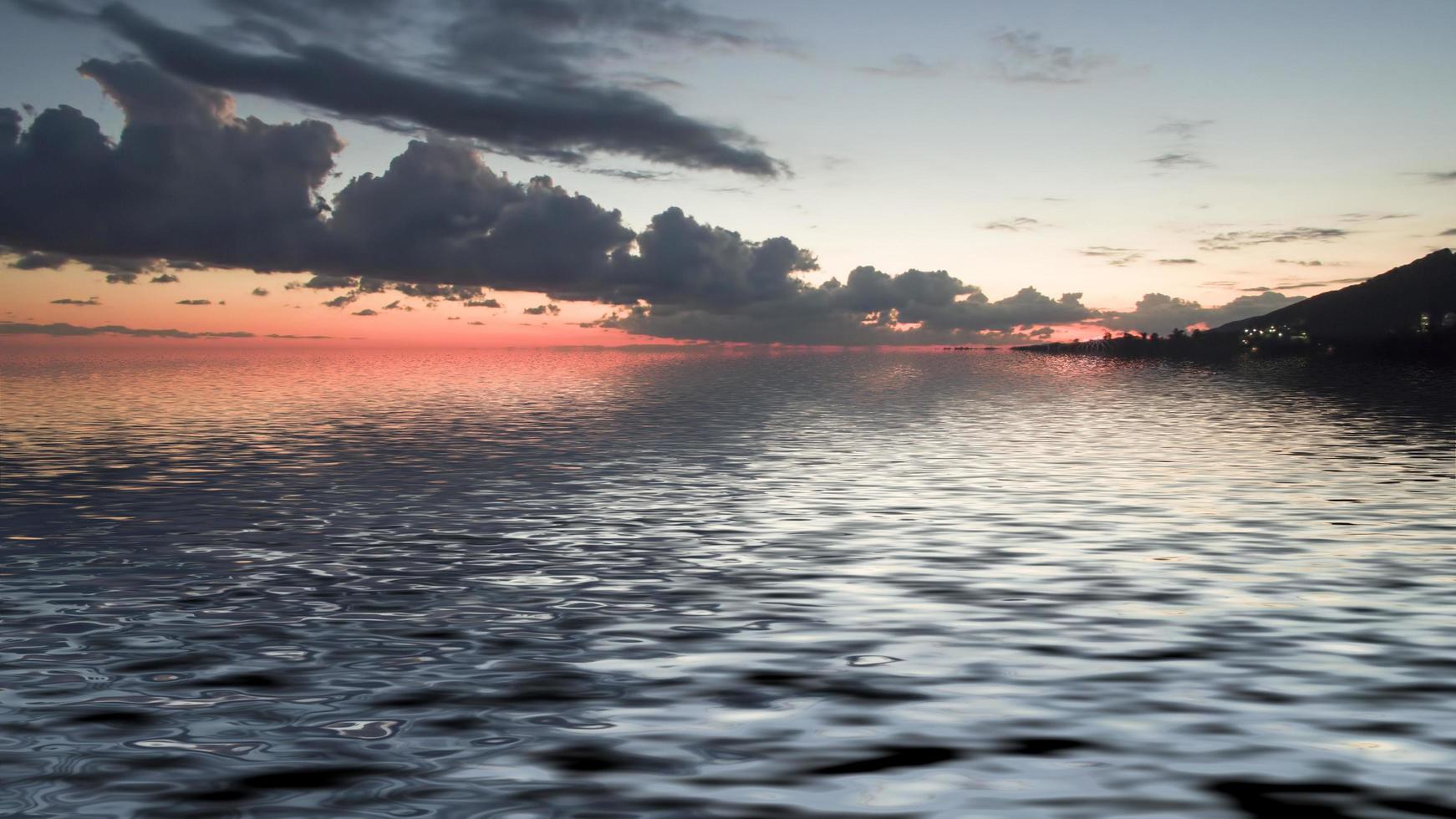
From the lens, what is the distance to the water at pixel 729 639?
1330 centimetres

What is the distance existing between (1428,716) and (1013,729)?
6.15m

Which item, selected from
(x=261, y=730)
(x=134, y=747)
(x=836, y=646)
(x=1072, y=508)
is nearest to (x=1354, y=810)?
(x=836, y=646)

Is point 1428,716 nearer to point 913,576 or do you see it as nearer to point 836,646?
point 836,646

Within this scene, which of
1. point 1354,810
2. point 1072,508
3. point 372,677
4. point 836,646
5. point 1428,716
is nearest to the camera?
point 1354,810

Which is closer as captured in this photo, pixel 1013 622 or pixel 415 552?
A: pixel 1013 622

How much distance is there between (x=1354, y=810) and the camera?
12.5 metres

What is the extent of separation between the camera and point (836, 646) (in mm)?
20047

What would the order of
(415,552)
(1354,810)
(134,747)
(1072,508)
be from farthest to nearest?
1. (1072,508)
2. (415,552)
3. (134,747)
4. (1354,810)

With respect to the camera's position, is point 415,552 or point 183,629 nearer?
point 183,629

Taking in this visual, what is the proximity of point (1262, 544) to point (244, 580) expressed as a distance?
2697 centimetres

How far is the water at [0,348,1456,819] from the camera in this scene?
43.6 ft

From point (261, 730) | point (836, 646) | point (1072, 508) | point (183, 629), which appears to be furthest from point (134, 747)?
point (1072, 508)

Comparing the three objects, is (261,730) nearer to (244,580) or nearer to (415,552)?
(244,580)

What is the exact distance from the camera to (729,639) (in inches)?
813
